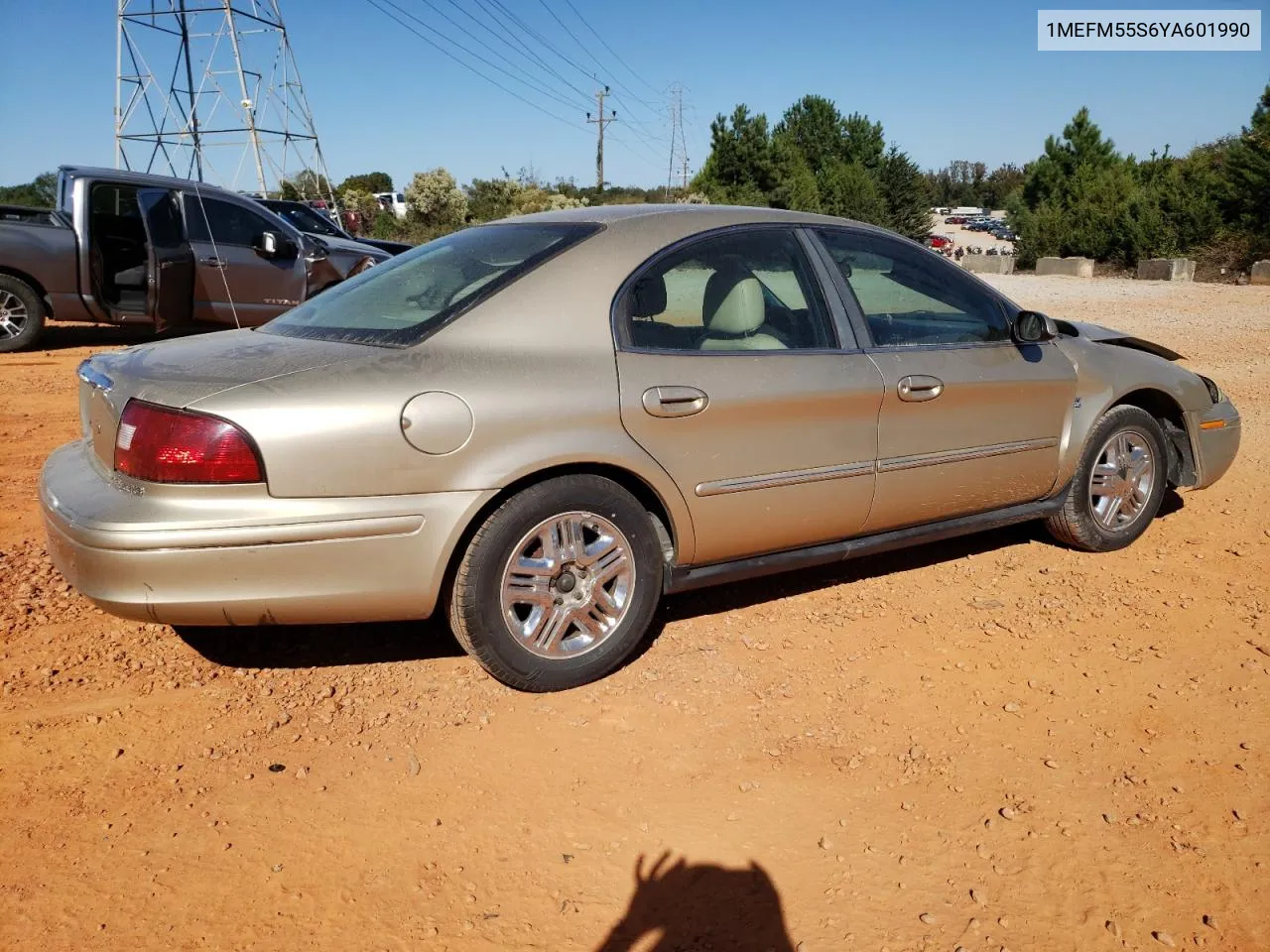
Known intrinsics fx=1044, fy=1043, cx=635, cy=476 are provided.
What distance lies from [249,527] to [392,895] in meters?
1.08

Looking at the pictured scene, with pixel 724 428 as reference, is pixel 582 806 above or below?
below

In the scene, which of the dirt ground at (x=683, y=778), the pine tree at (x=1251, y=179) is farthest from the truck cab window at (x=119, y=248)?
the pine tree at (x=1251, y=179)

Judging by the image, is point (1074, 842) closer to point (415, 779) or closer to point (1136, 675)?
point (1136, 675)

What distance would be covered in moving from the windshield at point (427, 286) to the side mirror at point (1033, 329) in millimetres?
1885

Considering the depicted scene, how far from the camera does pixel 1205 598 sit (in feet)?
14.5

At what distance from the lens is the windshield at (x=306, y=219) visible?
14.6m

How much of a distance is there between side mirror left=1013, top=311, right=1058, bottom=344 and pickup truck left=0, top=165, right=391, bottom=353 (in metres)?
6.89

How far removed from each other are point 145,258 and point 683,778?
9660mm

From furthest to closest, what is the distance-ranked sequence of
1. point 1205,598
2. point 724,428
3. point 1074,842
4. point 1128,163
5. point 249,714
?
point 1128,163, point 1205,598, point 724,428, point 249,714, point 1074,842

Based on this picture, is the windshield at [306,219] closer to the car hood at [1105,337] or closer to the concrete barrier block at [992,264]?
the car hood at [1105,337]

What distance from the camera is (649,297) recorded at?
11.8 feet

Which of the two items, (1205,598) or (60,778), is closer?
(60,778)

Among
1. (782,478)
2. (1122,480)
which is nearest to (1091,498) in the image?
(1122,480)

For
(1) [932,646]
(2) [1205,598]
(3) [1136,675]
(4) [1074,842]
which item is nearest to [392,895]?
(4) [1074,842]
